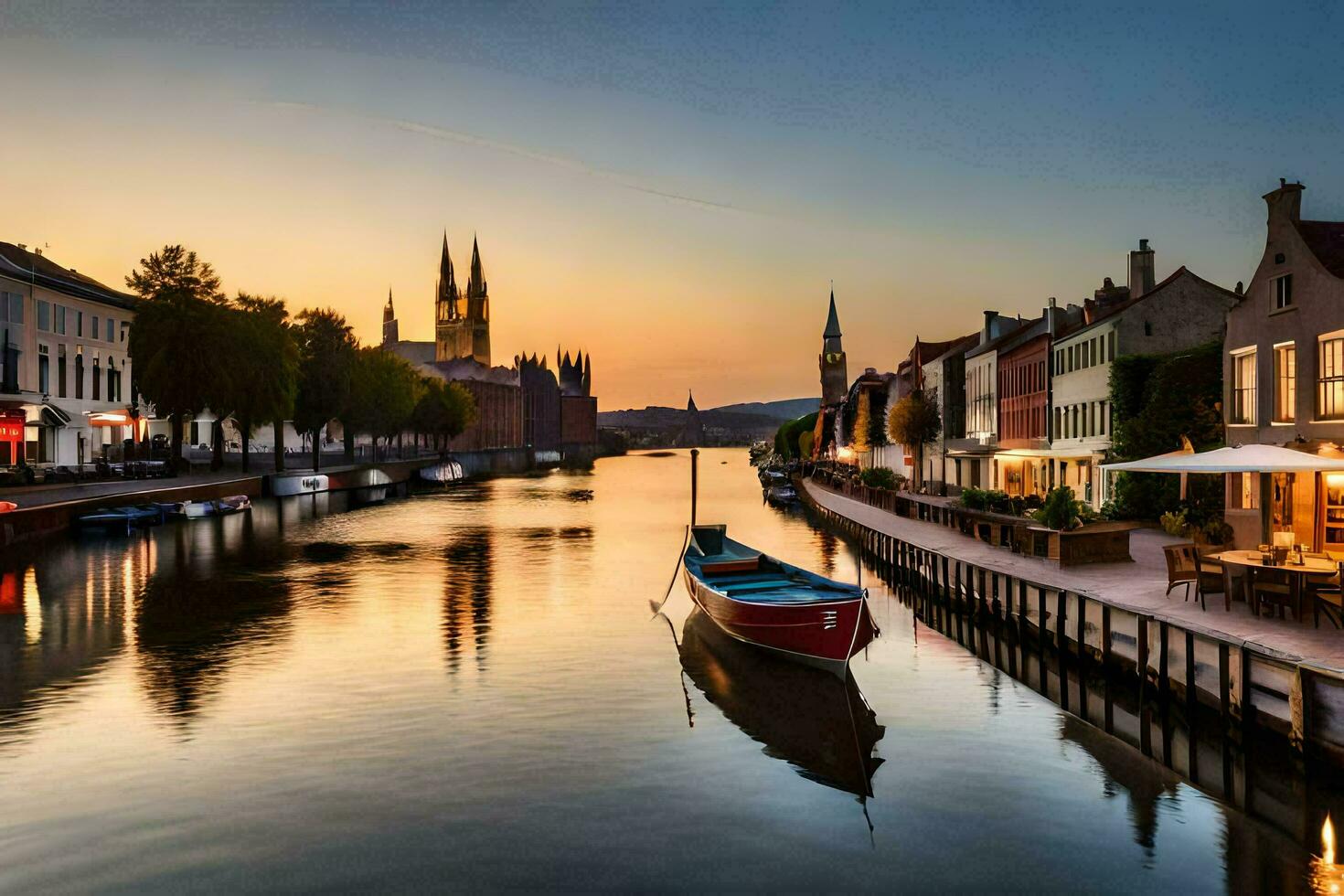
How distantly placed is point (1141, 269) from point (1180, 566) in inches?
1348

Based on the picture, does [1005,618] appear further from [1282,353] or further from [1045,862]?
[1045,862]

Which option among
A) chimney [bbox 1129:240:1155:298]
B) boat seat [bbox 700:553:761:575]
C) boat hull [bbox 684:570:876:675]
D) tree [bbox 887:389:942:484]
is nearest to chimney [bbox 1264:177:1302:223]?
boat hull [bbox 684:570:876:675]

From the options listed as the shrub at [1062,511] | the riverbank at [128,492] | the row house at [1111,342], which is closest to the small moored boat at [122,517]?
the riverbank at [128,492]

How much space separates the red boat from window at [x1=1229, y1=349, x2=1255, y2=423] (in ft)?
36.7

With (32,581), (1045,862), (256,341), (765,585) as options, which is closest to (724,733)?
(1045,862)

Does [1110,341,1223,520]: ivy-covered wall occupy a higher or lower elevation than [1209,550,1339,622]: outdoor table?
higher

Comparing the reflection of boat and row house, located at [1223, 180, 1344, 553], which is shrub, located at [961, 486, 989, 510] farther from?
the reflection of boat

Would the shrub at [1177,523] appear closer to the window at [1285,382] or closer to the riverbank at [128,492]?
the window at [1285,382]

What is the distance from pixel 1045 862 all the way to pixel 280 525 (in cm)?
5894

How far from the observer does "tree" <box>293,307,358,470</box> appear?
95.4 metres

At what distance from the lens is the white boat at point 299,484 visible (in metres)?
87.2

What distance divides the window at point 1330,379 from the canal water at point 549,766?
9.40m

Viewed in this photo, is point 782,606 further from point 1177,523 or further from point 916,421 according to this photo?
point 916,421

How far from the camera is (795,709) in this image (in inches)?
896
